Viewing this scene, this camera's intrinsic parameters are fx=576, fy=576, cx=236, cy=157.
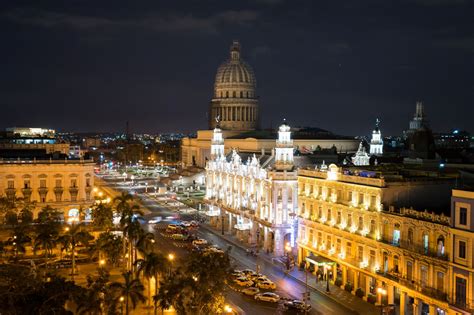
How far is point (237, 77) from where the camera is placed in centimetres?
18150

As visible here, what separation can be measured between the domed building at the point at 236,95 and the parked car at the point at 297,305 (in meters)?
126

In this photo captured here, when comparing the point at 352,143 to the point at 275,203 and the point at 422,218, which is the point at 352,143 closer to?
the point at 275,203

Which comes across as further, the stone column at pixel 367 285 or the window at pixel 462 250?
the stone column at pixel 367 285

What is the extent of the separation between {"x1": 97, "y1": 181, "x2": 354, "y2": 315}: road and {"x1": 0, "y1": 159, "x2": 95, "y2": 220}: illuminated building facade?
13983 mm

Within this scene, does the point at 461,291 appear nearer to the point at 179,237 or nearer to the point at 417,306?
the point at 417,306

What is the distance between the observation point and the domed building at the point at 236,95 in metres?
182

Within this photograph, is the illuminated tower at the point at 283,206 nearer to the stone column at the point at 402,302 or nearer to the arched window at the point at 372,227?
the arched window at the point at 372,227

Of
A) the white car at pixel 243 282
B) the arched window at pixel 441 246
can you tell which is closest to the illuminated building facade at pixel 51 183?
the white car at pixel 243 282

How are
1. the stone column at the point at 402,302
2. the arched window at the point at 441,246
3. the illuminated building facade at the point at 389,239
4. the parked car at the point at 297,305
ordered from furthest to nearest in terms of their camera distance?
the parked car at the point at 297,305
the stone column at the point at 402,302
the arched window at the point at 441,246
the illuminated building facade at the point at 389,239

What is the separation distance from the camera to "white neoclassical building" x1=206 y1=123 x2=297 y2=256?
82.9 m

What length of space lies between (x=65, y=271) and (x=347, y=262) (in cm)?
3397

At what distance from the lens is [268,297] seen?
59656 mm

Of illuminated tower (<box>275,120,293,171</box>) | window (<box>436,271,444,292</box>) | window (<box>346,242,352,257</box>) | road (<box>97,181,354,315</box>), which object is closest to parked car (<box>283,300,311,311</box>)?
road (<box>97,181,354,315</box>)

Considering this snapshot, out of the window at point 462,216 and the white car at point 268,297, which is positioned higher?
the window at point 462,216
